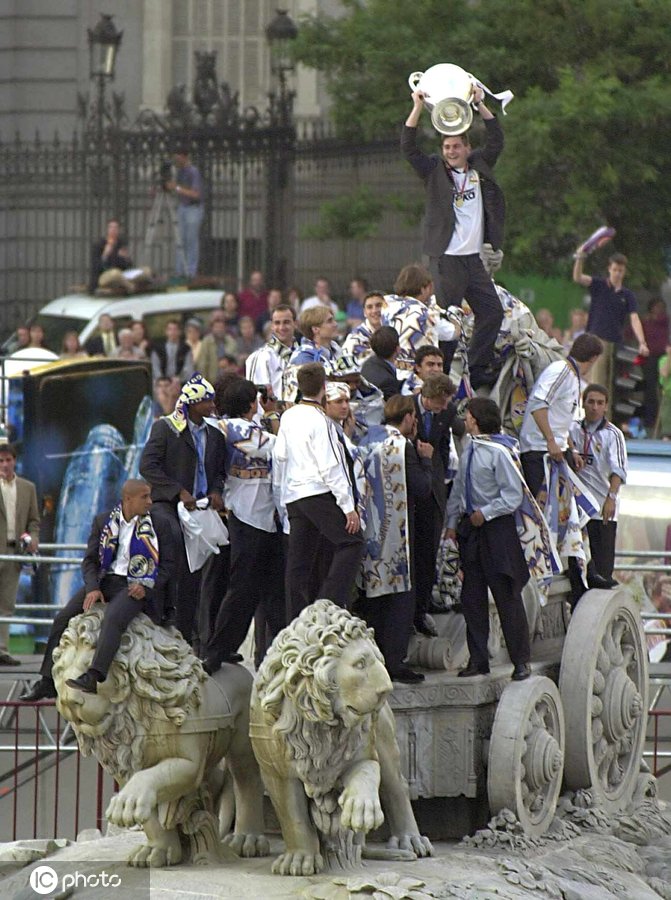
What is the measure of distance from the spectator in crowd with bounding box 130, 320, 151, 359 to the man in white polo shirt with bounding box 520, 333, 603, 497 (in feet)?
39.6

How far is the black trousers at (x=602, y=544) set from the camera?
16.1 metres

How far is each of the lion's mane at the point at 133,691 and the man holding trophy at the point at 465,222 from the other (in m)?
3.58

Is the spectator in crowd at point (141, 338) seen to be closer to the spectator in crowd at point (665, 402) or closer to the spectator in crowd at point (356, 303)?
the spectator in crowd at point (356, 303)

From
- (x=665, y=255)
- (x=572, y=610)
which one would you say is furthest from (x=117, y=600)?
(x=665, y=255)

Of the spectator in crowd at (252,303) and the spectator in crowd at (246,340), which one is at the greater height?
the spectator in crowd at (252,303)

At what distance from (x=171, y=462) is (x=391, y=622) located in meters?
1.45

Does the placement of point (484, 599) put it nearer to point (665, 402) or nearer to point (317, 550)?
point (317, 550)

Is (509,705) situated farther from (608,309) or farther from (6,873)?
(608,309)

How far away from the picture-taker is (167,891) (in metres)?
12.6

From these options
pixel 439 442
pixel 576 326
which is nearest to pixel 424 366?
pixel 439 442

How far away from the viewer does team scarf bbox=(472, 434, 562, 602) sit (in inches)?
567

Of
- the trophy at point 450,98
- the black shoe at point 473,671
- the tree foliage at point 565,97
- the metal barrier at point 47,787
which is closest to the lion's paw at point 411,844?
the black shoe at point 473,671

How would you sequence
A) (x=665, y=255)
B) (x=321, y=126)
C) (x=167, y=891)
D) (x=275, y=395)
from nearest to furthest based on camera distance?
(x=167, y=891), (x=275, y=395), (x=665, y=255), (x=321, y=126)

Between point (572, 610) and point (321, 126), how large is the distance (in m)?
19.7
